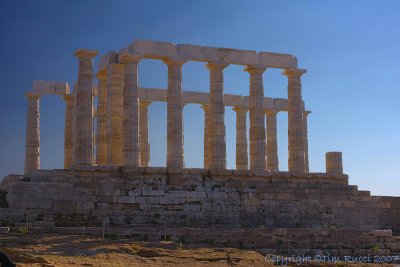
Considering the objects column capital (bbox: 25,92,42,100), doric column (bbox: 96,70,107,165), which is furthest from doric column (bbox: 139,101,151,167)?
column capital (bbox: 25,92,42,100)

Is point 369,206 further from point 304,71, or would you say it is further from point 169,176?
point 169,176

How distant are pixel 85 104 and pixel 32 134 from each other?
10684mm

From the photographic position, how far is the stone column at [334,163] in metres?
46.8

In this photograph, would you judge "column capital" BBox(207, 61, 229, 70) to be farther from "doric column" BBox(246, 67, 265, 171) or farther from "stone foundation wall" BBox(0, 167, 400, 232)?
"stone foundation wall" BBox(0, 167, 400, 232)

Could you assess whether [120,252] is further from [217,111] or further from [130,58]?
[217,111]

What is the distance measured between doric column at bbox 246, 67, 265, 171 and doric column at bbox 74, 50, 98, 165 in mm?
10939

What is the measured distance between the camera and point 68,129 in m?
51.5

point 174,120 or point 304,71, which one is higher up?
point 304,71

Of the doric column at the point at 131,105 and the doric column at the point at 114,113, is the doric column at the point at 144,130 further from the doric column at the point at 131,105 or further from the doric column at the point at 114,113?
the doric column at the point at 131,105

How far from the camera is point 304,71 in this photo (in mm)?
46031

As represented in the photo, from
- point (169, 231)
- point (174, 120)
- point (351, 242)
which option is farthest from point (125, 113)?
point (351, 242)

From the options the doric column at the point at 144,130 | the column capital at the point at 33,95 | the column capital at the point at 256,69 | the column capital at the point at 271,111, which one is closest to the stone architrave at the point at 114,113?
the doric column at the point at 144,130

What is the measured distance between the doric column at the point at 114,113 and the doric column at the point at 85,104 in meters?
1.58

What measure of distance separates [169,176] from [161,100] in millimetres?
14001
